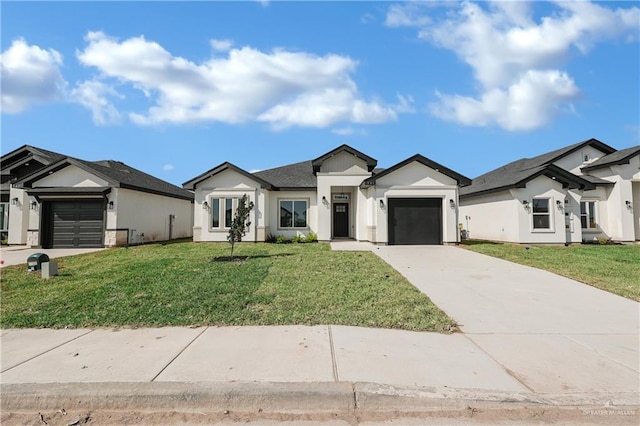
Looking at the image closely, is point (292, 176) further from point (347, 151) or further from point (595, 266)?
point (595, 266)

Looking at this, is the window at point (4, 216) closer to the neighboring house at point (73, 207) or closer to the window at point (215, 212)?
the neighboring house at point (73, 207)

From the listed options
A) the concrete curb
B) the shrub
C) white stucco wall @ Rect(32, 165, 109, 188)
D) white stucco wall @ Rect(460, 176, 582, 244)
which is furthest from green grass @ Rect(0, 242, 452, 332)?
white stucco wall @ Rect(460, 176, 582, 244)

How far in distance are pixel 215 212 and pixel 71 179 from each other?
7.54 m

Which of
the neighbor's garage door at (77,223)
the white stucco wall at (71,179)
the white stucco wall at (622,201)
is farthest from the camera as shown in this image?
the white stucco wall at (622,201)

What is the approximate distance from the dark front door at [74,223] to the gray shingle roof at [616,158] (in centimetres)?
2855

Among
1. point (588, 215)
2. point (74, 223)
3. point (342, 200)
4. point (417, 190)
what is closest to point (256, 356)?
point (417, 190)

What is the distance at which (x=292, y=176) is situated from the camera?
21.6 meters

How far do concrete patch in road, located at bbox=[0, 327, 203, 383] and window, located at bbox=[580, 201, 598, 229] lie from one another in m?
23.1

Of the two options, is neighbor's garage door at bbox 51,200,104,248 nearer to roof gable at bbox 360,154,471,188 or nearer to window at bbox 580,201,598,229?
roof gable at bbox 360,154,471,188

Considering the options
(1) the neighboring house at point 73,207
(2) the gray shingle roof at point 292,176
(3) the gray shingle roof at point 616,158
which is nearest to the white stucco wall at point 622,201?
(3) the gray shingle roof at point 616,158

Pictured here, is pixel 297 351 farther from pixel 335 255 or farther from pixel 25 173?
pixel 25 173

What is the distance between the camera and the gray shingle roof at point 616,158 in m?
19.3

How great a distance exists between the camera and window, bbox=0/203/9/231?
19547 mm

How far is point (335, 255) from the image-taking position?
500 inches
